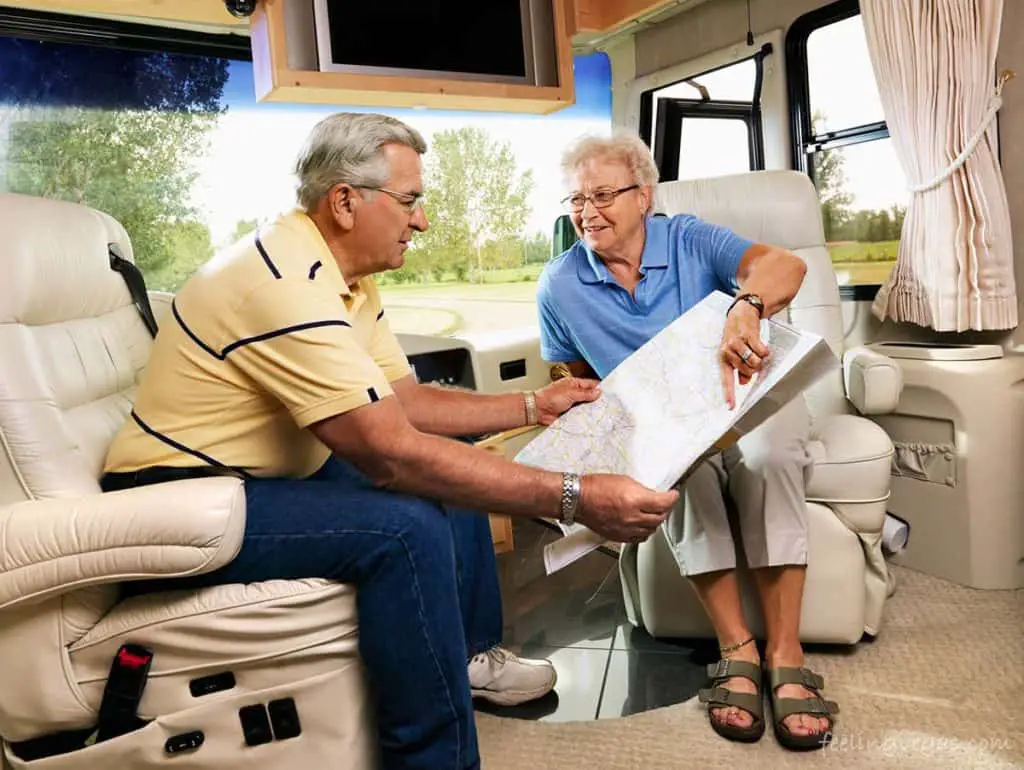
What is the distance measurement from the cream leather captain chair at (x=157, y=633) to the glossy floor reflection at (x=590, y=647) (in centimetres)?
64

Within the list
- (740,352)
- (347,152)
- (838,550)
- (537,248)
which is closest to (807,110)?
(537,248)

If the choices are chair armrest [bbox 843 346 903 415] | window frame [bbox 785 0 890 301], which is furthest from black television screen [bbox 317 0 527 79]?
chair armrest [bbox 843 346 903 415]

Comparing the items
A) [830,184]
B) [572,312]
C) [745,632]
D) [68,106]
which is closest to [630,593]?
[745,632]

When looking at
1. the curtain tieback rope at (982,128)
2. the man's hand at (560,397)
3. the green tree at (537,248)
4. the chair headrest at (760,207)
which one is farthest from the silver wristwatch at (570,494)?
the green tree at (537,248)

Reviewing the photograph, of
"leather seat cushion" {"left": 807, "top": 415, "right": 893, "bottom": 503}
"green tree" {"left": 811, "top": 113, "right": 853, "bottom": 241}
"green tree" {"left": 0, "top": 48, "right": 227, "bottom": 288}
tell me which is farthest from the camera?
"green tree" {"left": 811, "top": 113, "right": 853, "bottom": 241}

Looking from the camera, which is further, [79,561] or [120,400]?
[120,400]

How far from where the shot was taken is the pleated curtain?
2.16 metres

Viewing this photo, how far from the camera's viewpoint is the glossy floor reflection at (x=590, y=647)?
5.57 feet

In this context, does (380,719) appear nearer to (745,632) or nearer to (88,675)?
(88,675)

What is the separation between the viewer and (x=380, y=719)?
3.80 ft

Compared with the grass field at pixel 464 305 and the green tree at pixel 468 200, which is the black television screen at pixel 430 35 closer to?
the green tree at pixel 468 200

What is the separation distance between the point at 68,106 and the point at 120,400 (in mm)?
1407

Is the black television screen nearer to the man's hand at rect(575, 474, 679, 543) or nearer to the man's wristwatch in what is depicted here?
the man's wristwatch

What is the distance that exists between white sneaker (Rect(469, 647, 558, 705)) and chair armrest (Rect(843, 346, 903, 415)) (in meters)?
1.07
